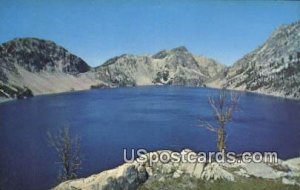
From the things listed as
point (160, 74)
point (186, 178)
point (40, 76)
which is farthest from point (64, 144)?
point (40, 76)

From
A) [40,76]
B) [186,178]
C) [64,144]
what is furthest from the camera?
[40,76]

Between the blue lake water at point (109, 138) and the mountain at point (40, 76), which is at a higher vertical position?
the mountain at point (40, 76)

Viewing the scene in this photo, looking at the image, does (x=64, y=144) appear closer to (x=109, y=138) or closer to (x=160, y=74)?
(x=109, y=138)

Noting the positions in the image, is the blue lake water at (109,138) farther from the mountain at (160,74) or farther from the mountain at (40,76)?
the mountain at (40,76)

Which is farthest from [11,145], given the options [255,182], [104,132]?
[255,182]

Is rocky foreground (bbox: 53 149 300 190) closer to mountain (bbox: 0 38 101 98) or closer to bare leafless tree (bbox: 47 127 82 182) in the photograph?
bare leafless tree (bbox: 47 127 82 182)

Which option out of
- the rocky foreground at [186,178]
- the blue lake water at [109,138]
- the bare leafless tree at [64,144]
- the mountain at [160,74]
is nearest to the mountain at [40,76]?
the mountain at [160,74]

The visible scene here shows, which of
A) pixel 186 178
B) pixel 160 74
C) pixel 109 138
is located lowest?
pixel 186 178

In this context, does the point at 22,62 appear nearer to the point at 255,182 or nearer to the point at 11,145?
the point at 11,145

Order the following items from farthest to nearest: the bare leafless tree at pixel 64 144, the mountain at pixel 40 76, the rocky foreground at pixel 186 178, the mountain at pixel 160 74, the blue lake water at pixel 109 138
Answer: the mountain at pixel 40 76 < the mountain at pixel 160 74 < the blue lake water at pixel 109 138 < the bare leafless tree at pixel 64 144 < the rocky foreground at pixel 186 178

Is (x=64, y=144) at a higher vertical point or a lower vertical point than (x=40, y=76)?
lower
